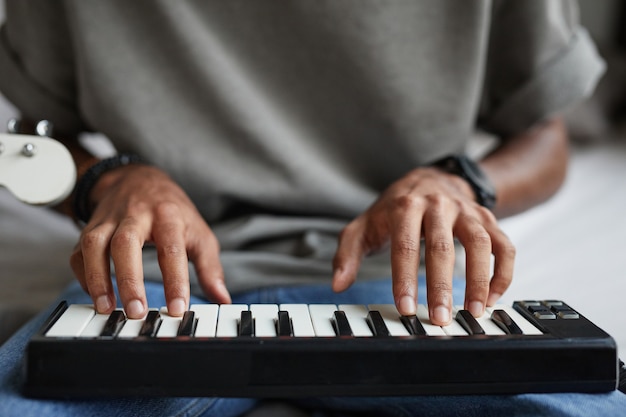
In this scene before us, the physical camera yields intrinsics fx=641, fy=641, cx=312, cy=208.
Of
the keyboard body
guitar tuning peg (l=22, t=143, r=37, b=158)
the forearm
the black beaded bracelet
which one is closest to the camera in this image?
the keyboard body

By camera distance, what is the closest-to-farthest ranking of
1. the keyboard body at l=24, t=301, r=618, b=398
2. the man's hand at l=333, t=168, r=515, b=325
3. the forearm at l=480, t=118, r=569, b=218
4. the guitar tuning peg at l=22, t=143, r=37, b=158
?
1. the keyboard body at l=24, t=301, r=618, b=398
2. the man's hand at l=333, t=168, r=515, b=325
3. the guitar tuning peg at l=22, t=143, r=37, b=158
4. the forearm at l=480, t=118, r=569, b=218

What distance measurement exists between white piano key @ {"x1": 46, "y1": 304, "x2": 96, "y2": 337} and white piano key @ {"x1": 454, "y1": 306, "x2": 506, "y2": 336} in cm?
32

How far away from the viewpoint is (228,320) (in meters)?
0.52

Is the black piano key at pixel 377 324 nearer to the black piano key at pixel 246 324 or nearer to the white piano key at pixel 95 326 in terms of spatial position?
the black piano key at pixel 246 324

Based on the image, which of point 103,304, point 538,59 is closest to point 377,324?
point 103,304

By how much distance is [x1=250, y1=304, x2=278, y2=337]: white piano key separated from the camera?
49 cm

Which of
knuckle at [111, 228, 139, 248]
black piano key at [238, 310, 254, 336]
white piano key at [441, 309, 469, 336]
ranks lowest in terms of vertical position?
black piano key at [238, 310, 254, 336]

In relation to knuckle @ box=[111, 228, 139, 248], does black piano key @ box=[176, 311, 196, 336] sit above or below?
below

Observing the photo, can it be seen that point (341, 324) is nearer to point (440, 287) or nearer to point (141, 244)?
point (440, 287)

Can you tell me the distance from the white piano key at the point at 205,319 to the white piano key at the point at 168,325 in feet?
0.05

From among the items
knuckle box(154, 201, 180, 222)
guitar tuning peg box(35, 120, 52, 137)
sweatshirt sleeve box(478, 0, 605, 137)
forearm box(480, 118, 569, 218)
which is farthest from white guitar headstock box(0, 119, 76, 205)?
sweatshirt sleeve box(478, 0, 605, 137)

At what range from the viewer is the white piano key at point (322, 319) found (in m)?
0.50

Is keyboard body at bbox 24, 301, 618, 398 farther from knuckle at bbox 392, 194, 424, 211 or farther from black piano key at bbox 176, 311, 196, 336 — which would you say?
knuckle at bbox 392, 194, 424, 211

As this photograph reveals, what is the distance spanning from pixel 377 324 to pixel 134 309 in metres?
0.20
